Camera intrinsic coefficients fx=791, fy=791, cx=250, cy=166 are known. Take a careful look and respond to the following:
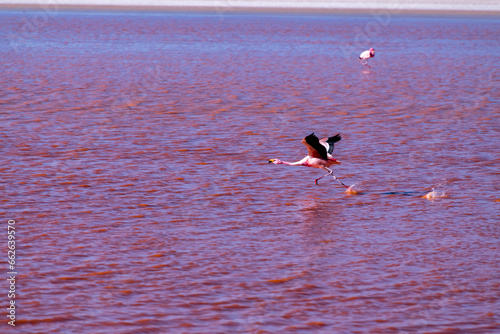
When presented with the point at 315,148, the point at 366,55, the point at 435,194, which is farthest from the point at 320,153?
the point at 366,55

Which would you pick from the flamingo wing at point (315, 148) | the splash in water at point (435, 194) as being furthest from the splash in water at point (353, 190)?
the splash in water at point (435, 194)

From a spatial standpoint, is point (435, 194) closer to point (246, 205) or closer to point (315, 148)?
point (315, 148)

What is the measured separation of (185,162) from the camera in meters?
14.0

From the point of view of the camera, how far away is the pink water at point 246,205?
8023 mm

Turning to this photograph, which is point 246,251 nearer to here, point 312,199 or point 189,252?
point 189,252

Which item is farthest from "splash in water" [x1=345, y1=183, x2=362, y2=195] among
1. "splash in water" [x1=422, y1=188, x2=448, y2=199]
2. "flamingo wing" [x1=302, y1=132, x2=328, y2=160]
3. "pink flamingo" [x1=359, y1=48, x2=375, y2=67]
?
"pink flamingo" [x1=359, y1=48, x2=375, y2=67]

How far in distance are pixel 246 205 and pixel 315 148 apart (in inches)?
57.0

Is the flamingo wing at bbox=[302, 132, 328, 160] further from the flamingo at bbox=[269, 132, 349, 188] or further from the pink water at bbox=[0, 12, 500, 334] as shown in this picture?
the pink water at bbox=[0, 12, 500, 334]

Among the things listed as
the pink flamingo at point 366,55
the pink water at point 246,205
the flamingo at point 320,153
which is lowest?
the pink water at point 246,205

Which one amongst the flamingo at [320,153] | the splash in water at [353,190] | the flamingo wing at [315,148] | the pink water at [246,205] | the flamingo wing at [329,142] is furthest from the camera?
the splash in water at [353,190]

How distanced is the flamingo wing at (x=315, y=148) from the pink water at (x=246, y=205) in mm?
596

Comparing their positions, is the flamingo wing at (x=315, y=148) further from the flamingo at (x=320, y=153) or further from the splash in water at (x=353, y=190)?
the splash in water at (x=353, y=190)

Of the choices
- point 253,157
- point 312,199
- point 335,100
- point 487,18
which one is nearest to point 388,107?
point 335,100

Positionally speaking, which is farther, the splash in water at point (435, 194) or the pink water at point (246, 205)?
the splash in water at point (435, 194)
